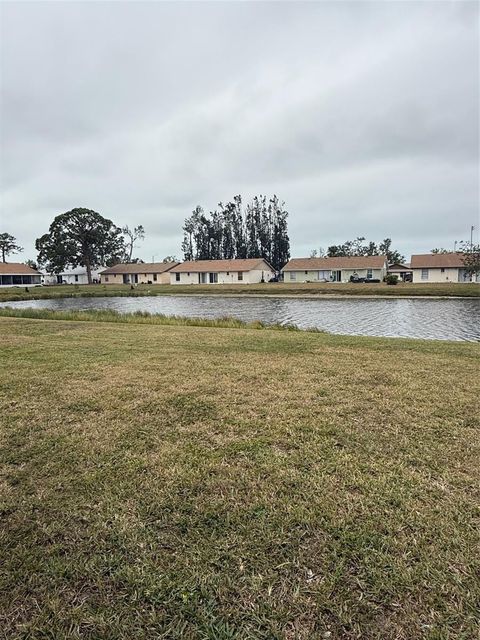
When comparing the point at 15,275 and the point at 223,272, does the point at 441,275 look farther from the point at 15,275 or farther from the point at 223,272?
the point at 15,275

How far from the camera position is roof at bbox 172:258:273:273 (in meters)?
62.3

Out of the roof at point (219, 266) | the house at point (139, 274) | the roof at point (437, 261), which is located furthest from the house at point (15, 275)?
the roof at point (437, 261)

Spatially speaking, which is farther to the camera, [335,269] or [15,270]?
[15,270]

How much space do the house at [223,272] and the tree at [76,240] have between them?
13.8 meters

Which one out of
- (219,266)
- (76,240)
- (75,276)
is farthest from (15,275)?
(219,266)

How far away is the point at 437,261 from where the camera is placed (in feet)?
175

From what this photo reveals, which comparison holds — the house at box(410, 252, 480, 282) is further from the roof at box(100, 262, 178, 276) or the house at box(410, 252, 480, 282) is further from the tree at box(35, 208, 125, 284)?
the tree at box(35, 208, 125, 284)

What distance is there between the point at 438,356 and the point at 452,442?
4.63 meters

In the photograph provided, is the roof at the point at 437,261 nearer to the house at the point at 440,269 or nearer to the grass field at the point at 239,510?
the house at the point at 440,269

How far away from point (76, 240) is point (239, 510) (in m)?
71.3

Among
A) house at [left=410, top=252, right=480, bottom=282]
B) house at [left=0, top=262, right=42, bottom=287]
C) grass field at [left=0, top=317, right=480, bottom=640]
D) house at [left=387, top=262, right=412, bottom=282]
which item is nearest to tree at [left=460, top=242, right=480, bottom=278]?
house at [left=410, top=252, right=480, bottom=282]

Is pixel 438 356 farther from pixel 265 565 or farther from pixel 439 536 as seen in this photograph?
pixel 265 565

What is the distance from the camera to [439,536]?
233 centimetres

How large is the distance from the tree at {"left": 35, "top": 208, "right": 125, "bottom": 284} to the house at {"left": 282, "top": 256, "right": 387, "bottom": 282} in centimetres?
3257
